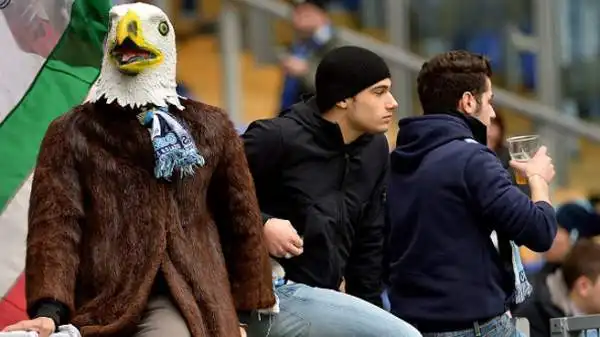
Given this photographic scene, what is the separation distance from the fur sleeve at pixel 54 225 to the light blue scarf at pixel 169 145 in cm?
26

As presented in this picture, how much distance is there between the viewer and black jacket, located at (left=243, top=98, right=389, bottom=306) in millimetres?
5527

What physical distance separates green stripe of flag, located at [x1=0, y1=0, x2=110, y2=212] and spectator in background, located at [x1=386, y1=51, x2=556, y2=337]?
1264 mm

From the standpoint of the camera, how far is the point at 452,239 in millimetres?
5430

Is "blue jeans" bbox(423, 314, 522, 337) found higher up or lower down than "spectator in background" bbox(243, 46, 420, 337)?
lower down

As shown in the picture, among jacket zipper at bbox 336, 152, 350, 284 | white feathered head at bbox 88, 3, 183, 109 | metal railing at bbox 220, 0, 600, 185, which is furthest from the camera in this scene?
metal railing at bbox 220, 0, 600, 185

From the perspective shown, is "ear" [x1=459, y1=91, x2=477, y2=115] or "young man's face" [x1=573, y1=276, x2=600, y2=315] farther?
"young man's face" [x1=573, y1=276, x2=600, y2=315]

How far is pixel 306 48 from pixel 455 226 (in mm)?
3784

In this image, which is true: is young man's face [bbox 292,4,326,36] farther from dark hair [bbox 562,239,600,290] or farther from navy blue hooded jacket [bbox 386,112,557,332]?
navy blue hooded jacket [bbox 386,112,557,332]

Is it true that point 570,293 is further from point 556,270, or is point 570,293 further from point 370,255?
point 370,255

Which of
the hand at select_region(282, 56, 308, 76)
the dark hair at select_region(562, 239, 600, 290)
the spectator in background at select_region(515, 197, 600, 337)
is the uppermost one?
the hand at select_region(282, 56, 308, 76)

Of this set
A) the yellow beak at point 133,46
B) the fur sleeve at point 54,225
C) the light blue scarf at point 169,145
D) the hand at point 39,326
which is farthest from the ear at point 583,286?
the hand at point 39,326

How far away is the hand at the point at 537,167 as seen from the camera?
18.1 feet

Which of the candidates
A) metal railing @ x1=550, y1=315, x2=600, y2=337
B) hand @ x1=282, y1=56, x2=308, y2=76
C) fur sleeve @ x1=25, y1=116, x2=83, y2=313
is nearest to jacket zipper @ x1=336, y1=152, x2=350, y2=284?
metal railing @ x1=550, y1=315, x2=600, y2=337

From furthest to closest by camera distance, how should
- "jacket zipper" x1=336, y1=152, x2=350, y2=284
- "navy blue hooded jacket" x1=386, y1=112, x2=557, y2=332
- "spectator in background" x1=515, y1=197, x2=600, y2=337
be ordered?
"spectator in background" x1=515, y1=197, x2=600, y2=337 < "jacket zipper" x1=336, y1=152, x2=350, y2=284 < "navy blue hooded jacket" x1=386, y1=112, x2=557, y2=332
